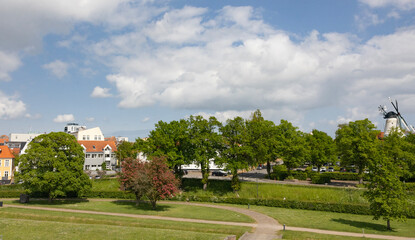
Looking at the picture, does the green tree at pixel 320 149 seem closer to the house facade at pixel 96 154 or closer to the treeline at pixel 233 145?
the treeline at pixel 233 145

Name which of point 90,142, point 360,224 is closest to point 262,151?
point 360,224

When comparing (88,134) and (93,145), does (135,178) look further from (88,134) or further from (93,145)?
(88,134)

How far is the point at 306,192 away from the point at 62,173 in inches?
1706

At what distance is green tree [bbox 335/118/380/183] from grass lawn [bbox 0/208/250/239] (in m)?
39.0

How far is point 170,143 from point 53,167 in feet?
71.4

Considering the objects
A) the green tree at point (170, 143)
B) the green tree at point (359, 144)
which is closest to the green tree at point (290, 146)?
the green tree at point (359, 144)

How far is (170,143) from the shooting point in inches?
2287

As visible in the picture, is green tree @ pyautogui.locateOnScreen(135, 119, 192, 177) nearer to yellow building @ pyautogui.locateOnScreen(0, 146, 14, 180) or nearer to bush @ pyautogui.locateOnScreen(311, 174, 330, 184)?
bush @ pyautogui.locateOnScreen(311, 174, 330, 184)

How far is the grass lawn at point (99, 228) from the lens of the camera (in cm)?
2653

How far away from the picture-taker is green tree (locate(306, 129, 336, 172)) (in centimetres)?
7750

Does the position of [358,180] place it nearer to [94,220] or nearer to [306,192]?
[306,192]

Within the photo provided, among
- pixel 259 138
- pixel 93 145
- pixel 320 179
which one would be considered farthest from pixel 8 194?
pixel 320 179

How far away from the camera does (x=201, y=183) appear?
63188mm

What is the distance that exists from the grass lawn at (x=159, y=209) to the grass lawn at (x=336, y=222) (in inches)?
230
